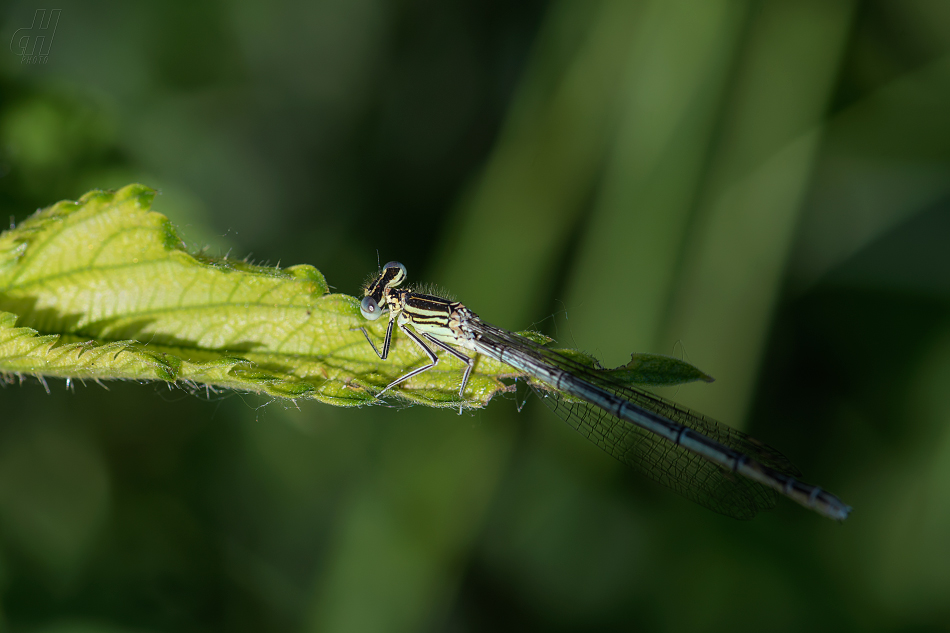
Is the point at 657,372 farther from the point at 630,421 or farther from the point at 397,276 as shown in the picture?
the point at 397,276

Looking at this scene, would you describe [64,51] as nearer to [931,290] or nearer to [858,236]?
[858,236]

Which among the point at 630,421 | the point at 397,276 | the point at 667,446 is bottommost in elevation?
the point at 667,446

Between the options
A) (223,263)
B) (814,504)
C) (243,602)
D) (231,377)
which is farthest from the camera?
(243,602)

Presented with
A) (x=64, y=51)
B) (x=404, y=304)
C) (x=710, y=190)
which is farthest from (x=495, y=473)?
(x=64, y=51)

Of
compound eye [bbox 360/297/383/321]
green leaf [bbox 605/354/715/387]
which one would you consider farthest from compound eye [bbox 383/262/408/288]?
green leaf [bbox 605/354/715/387]

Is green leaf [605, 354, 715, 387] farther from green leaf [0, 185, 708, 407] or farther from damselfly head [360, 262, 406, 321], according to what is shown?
damselfly head [360, 262, 406, 321]

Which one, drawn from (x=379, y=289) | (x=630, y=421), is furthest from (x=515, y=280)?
(x=630, y=421)
